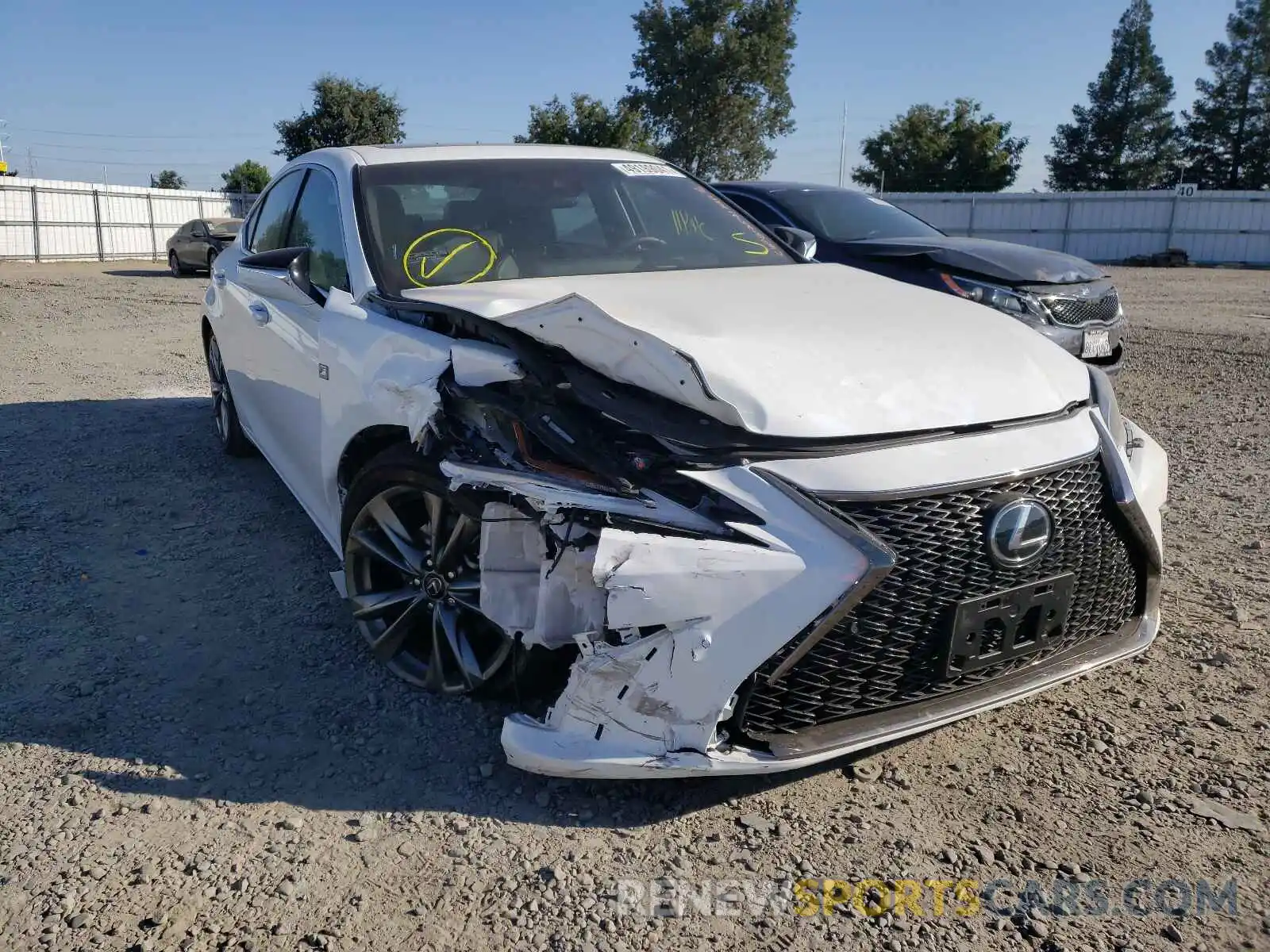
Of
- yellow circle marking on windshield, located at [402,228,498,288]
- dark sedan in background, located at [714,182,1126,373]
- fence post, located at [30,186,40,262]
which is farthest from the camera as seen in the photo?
fence post, located at [30,186,40,262]

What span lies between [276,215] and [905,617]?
3796 millimetres

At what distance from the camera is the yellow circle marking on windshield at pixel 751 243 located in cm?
423

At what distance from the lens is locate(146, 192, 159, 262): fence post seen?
2853 centimetres

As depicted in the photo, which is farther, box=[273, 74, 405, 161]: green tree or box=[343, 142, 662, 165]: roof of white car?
box=[273, 74, 405, 161]: green tree

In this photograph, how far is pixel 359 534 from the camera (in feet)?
10.5

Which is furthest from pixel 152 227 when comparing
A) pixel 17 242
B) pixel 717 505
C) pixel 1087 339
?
pixel 717 505

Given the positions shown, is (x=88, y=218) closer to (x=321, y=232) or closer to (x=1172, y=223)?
(x=321, y=232)

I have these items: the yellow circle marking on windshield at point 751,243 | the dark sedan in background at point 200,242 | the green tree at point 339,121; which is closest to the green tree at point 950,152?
the green tree at point 339,121

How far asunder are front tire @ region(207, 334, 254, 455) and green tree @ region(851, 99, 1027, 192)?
45.6 metres

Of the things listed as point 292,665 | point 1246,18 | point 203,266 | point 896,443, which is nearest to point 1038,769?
point 896,443

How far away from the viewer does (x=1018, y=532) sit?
8.02 feet

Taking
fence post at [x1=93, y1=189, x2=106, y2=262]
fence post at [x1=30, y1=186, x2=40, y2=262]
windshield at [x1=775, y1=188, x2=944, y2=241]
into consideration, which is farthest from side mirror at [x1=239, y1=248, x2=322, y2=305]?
fence post at [x1=93, y1=189, x2=106, y2=262]

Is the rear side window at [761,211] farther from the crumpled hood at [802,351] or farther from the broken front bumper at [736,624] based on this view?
the broken front bumper at [736,624]

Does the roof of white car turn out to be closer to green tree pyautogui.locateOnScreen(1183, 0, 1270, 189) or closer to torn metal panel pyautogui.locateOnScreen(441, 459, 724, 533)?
torn metal panel pyautogui.locateOnScreen(441, 459, 724, 533)
